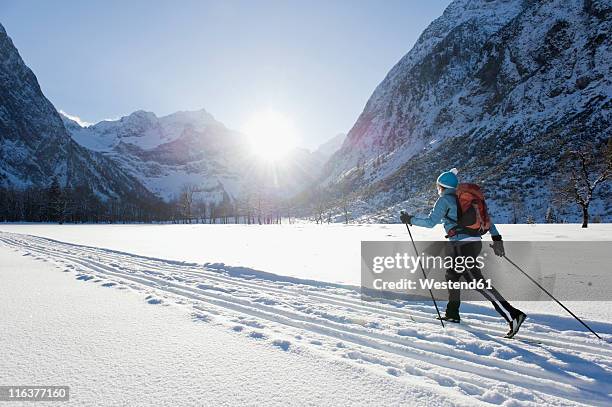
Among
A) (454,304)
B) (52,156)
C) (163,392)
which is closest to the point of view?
(163,392)

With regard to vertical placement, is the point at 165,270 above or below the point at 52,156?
below

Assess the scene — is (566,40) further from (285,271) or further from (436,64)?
(285,271)

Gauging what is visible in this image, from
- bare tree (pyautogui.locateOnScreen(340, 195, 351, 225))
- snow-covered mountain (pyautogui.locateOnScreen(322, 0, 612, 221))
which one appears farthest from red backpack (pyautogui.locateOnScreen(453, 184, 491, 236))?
bare tree (pyautogui.locateOnScreen(340, 195, 351, 225))

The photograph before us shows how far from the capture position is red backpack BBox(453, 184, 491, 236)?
4.78 metres

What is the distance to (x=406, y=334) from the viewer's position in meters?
4.45

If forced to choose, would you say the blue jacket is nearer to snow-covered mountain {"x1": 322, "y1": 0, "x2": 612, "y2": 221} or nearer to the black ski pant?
the black ski pant

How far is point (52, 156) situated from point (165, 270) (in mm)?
236819

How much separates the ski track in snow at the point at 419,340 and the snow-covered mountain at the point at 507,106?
80.3 metres

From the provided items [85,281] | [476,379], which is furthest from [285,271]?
[476,379]

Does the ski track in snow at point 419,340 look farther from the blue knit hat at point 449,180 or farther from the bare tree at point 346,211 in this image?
the bare tree at point 346,211

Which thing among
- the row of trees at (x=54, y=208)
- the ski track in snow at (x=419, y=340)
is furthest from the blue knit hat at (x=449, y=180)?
the row of trees at (x=54, y=208)

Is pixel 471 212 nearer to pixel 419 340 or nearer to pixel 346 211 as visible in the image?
pixel 419 340

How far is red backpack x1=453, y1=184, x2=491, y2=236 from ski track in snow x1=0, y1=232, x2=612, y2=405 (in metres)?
1.49

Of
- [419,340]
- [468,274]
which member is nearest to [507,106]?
[468,274]
